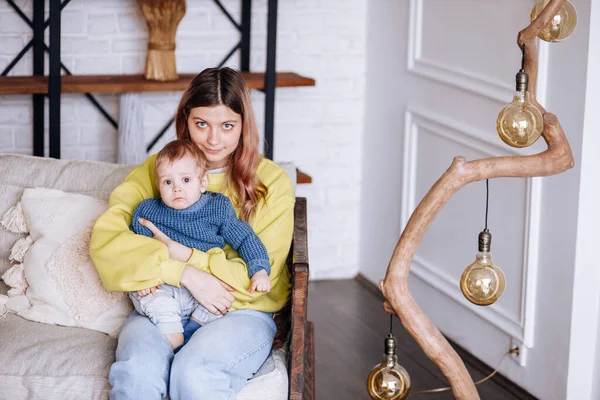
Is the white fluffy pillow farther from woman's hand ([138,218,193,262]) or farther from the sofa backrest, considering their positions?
woman's hand ([138,218,193,262])

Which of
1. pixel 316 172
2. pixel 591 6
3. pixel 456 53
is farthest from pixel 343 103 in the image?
pixel 591 6

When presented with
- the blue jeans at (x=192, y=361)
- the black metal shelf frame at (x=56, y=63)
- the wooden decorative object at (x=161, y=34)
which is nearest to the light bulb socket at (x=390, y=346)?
the blue jeans at (x=192, y=361)

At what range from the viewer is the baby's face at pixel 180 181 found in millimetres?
2170

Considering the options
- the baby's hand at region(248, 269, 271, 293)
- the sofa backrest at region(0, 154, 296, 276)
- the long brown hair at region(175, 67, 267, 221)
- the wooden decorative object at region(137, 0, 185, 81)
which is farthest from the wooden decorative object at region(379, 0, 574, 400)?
the wooden decorative object at region(137, 0, 185, 81)

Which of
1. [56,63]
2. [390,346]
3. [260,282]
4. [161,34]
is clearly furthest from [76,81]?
[390,346]

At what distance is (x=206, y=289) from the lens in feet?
7.11

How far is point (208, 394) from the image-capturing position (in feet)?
6.52

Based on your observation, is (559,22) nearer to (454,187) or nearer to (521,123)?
(521,123)

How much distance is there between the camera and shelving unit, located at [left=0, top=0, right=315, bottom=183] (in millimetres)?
3021

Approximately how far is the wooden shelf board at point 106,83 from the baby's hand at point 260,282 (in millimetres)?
1158

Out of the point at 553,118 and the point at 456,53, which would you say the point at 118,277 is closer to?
the point at 553,118

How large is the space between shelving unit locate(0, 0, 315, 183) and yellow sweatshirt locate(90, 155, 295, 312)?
736mm

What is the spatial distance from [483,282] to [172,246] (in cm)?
77

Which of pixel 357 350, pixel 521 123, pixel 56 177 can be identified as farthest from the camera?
pixel 357 350
